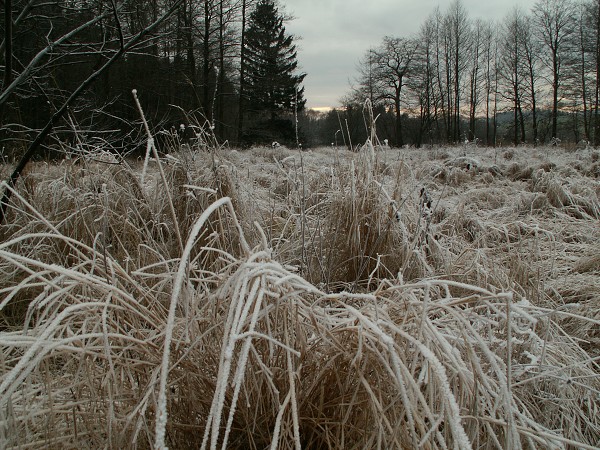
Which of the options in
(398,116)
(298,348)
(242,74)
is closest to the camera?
(298,348)

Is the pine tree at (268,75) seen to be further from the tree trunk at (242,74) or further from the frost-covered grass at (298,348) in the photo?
the frost-covered grass at (298,348)

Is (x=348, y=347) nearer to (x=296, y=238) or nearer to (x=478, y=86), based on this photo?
(x=296, y=238)

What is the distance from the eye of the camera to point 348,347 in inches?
33.0

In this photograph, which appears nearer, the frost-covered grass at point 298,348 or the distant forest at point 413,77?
the frost-covered grass at point 298,348

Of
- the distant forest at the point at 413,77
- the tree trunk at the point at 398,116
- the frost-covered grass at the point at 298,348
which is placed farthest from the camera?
the tree trunk at the point at 398,116

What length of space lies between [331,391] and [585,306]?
151 cm

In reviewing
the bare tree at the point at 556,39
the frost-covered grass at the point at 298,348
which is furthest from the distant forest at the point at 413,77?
the frost-covered grass at the point at 298,348

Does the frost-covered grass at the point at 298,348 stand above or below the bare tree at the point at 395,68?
below

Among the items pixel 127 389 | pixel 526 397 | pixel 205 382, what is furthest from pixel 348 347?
pixel 526 397

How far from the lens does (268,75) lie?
22219mm

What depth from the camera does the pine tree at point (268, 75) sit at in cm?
2192

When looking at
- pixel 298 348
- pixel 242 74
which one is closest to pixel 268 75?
pixel 242 74

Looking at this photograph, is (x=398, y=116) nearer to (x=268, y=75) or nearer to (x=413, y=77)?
(x=413, y=77)

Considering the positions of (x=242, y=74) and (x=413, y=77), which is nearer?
(x=242, y=74)
